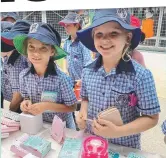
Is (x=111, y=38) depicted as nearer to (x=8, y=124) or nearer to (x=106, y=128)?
(x=106, y=128)

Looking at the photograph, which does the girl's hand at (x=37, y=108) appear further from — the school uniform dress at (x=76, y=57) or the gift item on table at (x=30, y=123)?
the school uniform dress at (x=76, y=57)

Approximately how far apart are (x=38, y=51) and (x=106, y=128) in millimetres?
409

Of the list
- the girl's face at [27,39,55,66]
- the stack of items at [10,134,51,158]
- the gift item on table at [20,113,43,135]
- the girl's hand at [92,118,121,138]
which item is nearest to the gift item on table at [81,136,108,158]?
the girl's hand at [92,118,121,138]

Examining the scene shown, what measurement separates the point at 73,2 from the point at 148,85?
373 mm

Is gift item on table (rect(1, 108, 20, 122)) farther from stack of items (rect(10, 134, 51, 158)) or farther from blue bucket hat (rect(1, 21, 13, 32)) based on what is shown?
blue bucket hat (rect(1, 21, 13, 32))

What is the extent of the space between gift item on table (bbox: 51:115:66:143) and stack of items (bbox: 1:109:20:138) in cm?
16

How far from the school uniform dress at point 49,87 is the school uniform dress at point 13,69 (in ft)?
0.26

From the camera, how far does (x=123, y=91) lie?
807 mm

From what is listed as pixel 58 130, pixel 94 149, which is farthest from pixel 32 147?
pixel 94 149

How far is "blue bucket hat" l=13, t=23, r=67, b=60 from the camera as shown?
881 mm

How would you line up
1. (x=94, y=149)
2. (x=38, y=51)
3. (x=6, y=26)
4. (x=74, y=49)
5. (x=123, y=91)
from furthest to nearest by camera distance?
(x=74, y=49) → (x=6, y=26) → (x=38, y=51) → (x=123, y=91) → (x=94, y=149)

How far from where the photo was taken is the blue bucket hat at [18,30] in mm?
979

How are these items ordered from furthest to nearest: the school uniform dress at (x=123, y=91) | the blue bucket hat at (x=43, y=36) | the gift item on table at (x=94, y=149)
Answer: the blue bucket hat at (x=43, y=36), the school uniform dress at (x=123, y=91), the gift item on table at (x=94, y=149)

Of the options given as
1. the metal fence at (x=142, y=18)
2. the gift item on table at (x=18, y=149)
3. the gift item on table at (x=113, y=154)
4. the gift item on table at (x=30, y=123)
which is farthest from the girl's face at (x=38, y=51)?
the gift item on table at (x=113, y=154)
